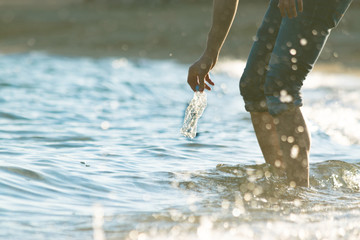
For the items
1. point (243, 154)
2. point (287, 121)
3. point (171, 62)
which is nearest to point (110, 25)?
point (171, 62)

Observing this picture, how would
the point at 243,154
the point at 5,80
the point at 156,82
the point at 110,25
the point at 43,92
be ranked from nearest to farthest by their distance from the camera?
the point at 243,154 → the point at 43,92 → the point at 5,80 → the point at 156,82 → the point at 110,25

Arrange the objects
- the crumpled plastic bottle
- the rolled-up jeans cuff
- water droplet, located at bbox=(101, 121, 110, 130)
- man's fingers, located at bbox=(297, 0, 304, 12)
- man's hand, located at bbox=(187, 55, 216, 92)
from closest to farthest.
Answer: man's fingers, located at bbox=(297, 0, 304, 12), the rolled-up jeans cuff, man's hand, located at bbox=(187, 55, 216, 92), the crumpled plastic bottle, water droplet, located at bbox=(101, 121, 110, 130)

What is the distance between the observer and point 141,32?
66.0 ft

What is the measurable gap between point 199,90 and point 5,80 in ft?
22.0

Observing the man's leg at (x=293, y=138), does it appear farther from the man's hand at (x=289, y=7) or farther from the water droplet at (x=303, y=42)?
the man's hand at (x=289, y=7)

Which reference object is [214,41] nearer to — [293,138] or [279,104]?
[279,104]

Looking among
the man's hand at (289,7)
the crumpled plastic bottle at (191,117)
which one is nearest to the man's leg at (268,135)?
the crumpled plastic bottle at (191,117)

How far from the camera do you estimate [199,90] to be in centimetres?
317

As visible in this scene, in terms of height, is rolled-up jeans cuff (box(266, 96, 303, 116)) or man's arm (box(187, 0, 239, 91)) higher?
man's arm (box(187, 0, 239, 91))

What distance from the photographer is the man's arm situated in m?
3.03

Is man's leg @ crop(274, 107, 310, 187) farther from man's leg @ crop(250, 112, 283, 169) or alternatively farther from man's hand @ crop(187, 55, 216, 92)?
man's hand @ crop(187, 55, 216, 92)

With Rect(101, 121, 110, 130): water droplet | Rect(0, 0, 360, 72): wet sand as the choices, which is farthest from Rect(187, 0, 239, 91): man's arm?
Rect(0, 0, 360, 72): wet sand

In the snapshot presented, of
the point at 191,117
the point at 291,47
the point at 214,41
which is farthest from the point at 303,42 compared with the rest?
the point at 191,117

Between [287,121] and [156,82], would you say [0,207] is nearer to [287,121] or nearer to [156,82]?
[287,121]
